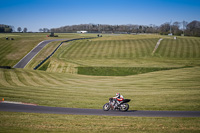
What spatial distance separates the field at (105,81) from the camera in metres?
16.7

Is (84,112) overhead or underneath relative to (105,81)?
overhead

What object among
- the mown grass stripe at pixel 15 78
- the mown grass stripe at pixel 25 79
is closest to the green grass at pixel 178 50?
the mown grass stripe at pixel 25 79

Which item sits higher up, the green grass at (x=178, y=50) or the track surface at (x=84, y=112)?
the green grass at (x=178, y=50)

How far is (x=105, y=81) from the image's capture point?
44.7 meters

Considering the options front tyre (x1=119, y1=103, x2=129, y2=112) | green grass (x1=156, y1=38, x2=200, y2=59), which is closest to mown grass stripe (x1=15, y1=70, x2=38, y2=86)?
front tyre (x1=119, y1=103, x2=129, y2=112)

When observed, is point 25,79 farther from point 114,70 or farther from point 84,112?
point 84,112

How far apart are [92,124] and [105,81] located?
28664mm

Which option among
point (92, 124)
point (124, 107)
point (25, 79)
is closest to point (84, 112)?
point (124, 107)

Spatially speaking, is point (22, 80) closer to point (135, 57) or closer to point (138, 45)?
point (135, 57)

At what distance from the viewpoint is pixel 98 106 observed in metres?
22.6

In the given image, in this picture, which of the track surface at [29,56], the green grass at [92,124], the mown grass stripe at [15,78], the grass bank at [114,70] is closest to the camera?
the green grass at [92,124]

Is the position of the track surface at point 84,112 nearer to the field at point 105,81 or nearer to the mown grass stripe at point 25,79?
the field at point 105,81

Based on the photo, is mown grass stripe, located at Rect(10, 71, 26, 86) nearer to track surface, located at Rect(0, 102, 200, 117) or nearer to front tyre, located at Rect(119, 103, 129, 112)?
track surface, located at Rect(0, 102, 200, 117)

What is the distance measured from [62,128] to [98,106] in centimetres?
792
